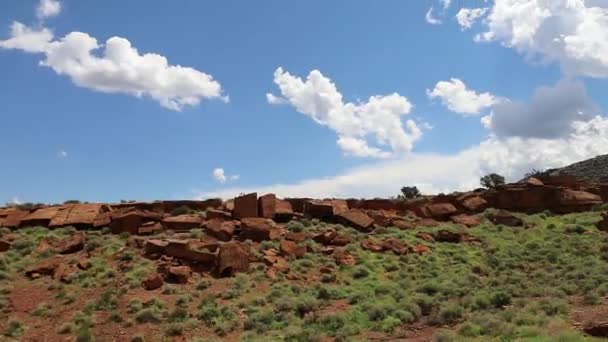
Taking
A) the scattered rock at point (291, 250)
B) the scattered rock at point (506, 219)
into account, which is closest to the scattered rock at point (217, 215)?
the scattered rock at point (291, 250)

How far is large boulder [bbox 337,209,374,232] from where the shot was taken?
35.9 m

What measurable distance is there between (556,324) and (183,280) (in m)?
15.6

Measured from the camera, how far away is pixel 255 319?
21.8 metres

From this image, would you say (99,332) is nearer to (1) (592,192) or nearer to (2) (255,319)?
(2) (255,319)

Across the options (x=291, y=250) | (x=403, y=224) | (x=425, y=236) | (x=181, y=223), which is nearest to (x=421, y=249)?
(x=425, y=236)

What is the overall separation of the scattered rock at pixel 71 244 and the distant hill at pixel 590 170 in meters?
39.5

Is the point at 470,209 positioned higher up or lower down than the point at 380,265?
higher up

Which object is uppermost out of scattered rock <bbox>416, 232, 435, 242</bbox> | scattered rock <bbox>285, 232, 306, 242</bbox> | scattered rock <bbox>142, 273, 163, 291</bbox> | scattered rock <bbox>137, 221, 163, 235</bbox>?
scattered rock <bbox>137, 221, 163, 235</bbox>

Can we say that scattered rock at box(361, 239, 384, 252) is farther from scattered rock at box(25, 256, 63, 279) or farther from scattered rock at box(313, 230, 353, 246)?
scattered rock at box(25, 256, 63, 279)

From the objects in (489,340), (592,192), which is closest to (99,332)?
(489,340)

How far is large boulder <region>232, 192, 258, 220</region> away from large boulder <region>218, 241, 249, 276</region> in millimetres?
6918

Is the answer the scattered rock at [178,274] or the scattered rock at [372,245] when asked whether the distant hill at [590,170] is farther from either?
the scattered rock at [178,274]

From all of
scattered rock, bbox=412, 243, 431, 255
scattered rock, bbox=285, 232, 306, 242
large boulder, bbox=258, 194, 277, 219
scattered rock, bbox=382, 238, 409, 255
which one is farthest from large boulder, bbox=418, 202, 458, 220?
scattered rock, bbox=285, 232, 306, 242

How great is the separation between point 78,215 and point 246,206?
9.77 m
